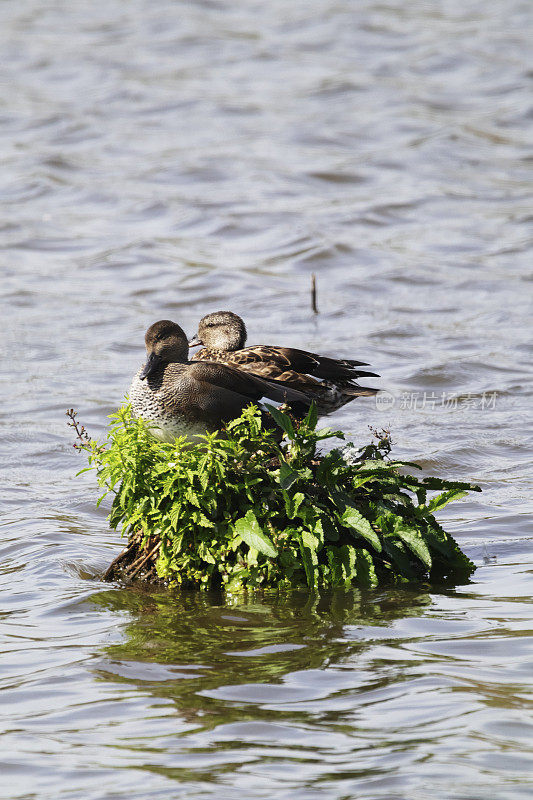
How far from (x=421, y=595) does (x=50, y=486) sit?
3.83 m

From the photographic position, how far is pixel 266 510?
18.5ft

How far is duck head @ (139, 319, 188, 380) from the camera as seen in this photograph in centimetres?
627

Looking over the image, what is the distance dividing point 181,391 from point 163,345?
436 mm

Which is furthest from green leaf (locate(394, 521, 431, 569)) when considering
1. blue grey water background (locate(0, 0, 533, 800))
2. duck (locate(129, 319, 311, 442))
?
duck (locate(129, 319, 311, 442))

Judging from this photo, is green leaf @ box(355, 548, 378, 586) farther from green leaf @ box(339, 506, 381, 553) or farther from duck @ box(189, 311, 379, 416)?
duck @ box(189, 311, 379, 416)

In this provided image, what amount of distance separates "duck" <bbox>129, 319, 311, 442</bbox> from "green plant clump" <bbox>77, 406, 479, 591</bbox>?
0.38ft

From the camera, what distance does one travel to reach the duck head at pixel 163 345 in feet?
20.6

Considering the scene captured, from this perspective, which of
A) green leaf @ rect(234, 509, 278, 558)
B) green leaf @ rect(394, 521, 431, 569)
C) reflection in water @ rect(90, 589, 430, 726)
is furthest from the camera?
green leaf @ rect(394, 521, 431, 569)

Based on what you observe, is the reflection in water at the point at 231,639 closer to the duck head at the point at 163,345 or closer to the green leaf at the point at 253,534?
the green leaf at the point at 253,534

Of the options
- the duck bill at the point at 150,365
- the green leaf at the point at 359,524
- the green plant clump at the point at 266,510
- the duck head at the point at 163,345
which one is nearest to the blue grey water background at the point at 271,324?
the green plant clump at the point at 266,510

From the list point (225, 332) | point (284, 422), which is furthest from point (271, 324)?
point (284, 422)

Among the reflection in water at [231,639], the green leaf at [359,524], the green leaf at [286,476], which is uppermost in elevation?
the green leaf at [286,476]

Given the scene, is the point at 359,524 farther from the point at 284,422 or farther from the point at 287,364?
the point at 287,364

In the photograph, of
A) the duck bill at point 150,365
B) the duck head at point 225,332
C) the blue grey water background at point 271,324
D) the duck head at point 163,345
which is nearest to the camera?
the blue grey water background at point 271,324
